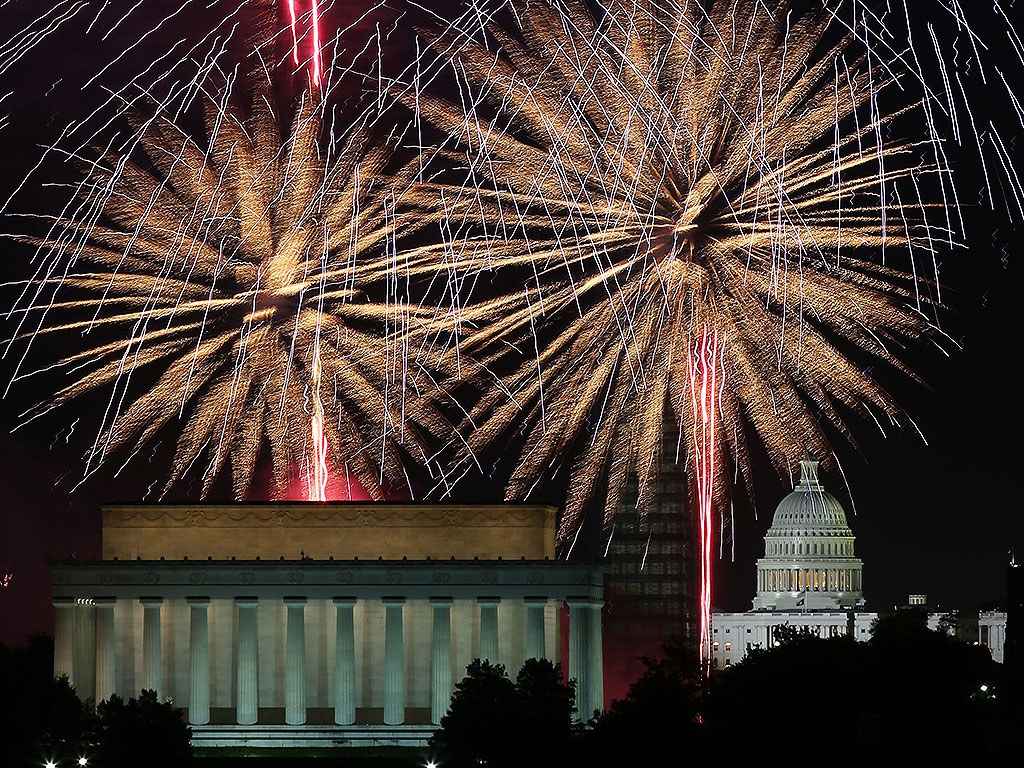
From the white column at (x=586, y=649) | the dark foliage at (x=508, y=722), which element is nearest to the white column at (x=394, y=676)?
the white column at (x=586, y=649)

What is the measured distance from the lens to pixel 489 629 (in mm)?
153625

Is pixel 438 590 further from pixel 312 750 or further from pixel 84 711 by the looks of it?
pixel 84 711

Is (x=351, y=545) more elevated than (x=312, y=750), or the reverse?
(x=351, y=545)

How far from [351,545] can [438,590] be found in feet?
23.3

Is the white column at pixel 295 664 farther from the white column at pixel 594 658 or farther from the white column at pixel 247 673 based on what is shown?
the white column at pixel 594 658

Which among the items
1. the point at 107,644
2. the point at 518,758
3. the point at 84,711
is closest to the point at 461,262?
the point at 518,758

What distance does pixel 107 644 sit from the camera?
154 metres

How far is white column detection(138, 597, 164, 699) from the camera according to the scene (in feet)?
505

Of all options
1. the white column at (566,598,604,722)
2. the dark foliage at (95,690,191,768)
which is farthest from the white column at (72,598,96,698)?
the white column at (566,598,604,722)

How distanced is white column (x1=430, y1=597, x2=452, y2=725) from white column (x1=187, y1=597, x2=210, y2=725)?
536 inches

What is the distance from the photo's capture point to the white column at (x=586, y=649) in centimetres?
15462

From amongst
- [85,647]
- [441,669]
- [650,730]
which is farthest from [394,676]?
[650,730]

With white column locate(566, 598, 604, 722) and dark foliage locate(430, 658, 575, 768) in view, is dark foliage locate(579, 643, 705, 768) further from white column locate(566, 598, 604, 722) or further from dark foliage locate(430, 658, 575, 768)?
white column locate(566, 598, 604, 722)

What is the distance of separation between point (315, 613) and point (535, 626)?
1376cm
